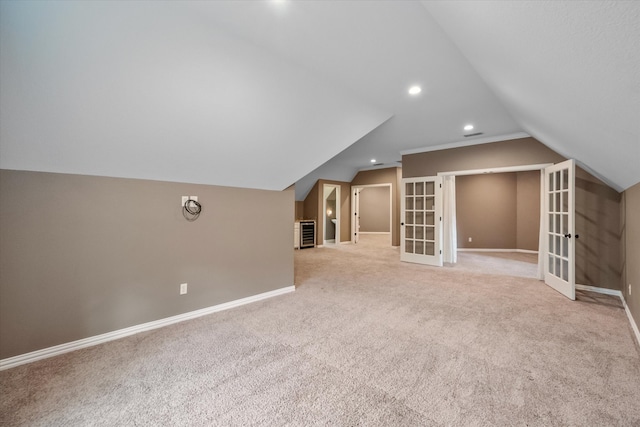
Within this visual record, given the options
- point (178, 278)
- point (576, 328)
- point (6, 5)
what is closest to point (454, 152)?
point (576, 328)

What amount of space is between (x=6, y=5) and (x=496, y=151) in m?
6.14

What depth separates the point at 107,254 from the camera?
2461 millimetres

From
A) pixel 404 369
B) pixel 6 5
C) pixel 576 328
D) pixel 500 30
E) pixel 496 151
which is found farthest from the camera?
pixel 496 151

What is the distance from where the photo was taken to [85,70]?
5.57ft

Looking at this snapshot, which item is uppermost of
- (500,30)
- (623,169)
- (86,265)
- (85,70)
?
(500,30)

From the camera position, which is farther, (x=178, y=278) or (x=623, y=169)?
(x=178, y=278)

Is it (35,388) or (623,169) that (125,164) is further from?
(623,169)

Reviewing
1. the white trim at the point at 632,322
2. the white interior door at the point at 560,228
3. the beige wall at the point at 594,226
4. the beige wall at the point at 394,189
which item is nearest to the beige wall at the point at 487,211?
the beige wall at the point at 394,189

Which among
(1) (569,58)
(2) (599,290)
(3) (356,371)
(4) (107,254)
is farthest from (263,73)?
(2) (599,290)

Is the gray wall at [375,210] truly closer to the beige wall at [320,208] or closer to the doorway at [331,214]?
the beige wall at [320,208]

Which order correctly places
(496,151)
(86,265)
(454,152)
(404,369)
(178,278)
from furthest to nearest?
(454,152) < (496,151) < (178,278) < (86,265) < (404,369)

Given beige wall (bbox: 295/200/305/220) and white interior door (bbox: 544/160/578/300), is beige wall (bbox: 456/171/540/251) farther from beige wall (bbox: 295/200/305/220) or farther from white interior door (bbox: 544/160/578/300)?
beige wall (bbox: 295/200/305/220)

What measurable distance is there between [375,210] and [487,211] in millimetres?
5094

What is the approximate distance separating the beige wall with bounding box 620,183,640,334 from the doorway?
20.9 feet
